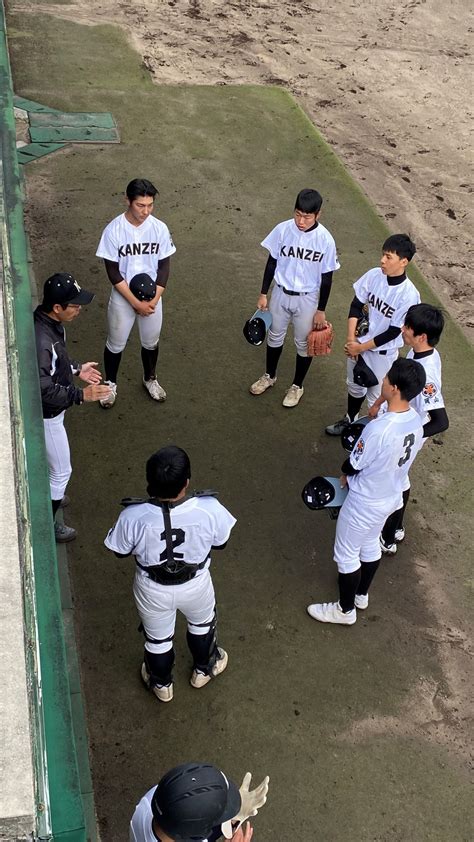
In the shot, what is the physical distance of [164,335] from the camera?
666 cm

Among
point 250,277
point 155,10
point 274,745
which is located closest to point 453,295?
point 250,277

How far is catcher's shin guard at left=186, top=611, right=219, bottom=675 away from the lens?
399 centimetres

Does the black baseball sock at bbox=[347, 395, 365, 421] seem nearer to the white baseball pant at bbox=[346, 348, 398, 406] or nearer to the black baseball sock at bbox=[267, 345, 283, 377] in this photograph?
the white baseball pant at bbox=[346, 348, 398, 406]

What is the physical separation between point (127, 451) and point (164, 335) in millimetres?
1418

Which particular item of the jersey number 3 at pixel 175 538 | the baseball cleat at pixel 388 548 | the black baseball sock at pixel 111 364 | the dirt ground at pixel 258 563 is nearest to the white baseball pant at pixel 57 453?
the dirt ground at pixel 258 563

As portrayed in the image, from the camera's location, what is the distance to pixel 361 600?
15.5 ft

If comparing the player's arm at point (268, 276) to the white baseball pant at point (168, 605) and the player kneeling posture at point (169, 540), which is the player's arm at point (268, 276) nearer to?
the player kneeling posture at point (169, 540)

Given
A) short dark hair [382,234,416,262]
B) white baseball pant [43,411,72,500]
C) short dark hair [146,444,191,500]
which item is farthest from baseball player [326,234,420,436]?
short dark hair [146,444,191,500]

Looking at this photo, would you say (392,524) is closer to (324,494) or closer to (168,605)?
(324,494)

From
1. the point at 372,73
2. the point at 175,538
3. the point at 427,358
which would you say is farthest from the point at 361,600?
the point at 372,73

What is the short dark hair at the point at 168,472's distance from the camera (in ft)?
11.0

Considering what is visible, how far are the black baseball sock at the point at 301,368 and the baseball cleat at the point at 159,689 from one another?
262cm

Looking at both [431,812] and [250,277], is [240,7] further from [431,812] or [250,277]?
[431,812]

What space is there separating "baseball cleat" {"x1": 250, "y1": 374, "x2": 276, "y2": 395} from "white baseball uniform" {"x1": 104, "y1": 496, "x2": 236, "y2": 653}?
8.58 feet
